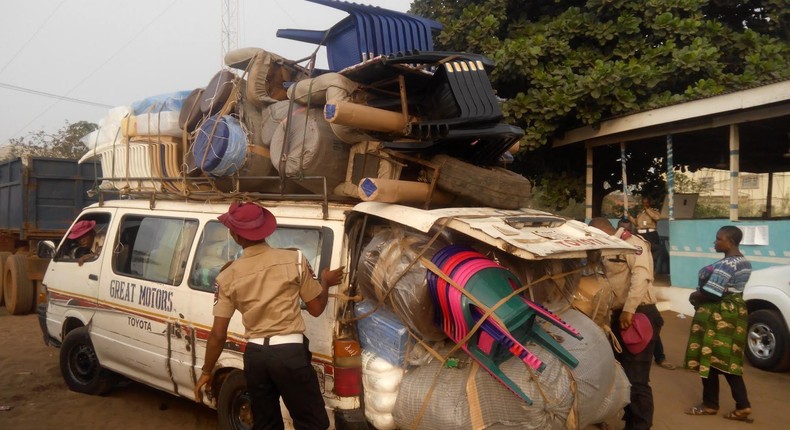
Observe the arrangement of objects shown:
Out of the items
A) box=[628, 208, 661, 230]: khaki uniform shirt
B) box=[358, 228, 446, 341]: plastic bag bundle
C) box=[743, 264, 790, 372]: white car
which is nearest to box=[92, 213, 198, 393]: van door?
box=[358, 228, 446, 341]: plastic bag bundle

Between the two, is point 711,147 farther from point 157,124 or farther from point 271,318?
point 271,318

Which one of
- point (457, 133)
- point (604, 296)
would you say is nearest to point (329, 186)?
point (457, 133)

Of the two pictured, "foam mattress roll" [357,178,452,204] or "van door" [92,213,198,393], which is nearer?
"foam mattress roll" [357,178,452,204]

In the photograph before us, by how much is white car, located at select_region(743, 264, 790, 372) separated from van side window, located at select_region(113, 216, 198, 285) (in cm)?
558

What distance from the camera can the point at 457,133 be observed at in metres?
3.34

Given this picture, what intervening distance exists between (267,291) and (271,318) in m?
0.14

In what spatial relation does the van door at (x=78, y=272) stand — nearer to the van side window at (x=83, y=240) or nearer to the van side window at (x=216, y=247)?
the van side window at (x=83, y=240)

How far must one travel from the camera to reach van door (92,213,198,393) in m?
4.11

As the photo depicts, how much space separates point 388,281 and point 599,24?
8.19 meters

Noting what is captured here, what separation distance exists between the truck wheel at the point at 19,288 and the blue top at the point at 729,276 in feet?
32.3

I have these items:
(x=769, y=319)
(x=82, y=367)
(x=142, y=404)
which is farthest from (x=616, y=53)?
(x=82, y=367)

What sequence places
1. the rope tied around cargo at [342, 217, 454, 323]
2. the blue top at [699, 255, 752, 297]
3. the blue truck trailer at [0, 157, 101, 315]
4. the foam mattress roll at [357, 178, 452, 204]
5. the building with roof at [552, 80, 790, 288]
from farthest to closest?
1. the blue truck trailer at [0, 157, 101, 315]
2. the building with roof at [552, 80, 790, 288]
3. the blue top at [699, 255, 752, 297]
4. the foam mattress roll at [357, 178, 452, 204]
5. the rope tied around cargo at [342, 217, 454, 323]

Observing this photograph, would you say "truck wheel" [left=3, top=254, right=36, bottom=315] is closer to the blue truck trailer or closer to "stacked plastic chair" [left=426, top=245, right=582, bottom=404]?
the blue truck trailer

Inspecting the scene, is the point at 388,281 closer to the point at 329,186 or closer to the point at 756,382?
the point at 329,186
